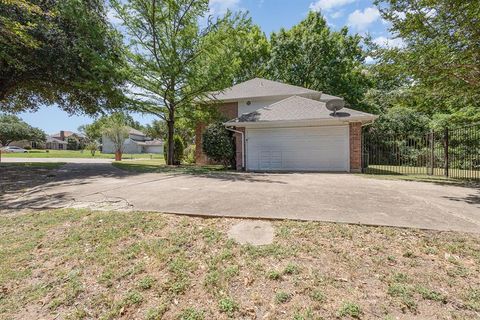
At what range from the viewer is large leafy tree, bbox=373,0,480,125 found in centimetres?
750

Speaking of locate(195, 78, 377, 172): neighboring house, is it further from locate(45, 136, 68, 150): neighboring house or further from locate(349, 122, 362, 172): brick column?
locate(45, 136, 68, 150): neighboring house

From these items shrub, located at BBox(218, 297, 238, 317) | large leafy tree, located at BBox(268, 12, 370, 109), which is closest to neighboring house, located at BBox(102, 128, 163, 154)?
large leafy tree, located at BBox(268, 12, 370, 109)

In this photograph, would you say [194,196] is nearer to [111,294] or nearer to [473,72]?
[111,294]

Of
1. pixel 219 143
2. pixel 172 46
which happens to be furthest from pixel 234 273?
pixel 172 46

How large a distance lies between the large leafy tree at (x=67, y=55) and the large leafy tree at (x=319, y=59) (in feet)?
54.1

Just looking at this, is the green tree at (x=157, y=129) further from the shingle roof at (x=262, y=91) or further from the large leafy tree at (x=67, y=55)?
the large leafy tree at (x=67, y=55)

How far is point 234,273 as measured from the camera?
3156 mm

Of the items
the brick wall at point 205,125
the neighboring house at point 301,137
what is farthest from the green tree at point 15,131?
the neighboring house at point 301,137

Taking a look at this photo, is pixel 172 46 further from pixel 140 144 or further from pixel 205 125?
pixel 140 144

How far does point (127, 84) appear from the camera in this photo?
578 inches

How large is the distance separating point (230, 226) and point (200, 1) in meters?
13.9

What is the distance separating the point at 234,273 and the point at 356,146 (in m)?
10.8

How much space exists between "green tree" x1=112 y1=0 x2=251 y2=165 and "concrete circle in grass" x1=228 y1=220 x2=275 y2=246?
11.5m

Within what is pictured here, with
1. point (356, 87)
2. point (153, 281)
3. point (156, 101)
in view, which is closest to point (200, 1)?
point (156, 101)
